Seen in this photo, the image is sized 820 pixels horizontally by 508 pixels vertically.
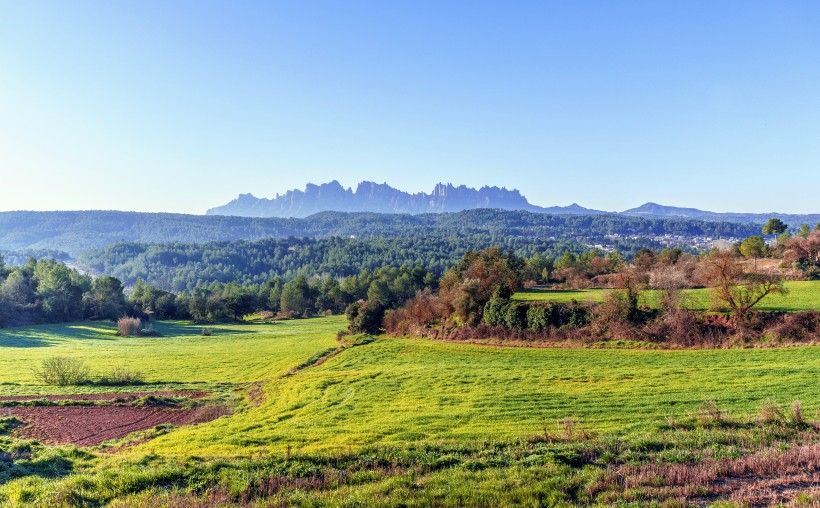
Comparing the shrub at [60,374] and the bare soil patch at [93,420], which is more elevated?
the bare soil patch at [93,420]

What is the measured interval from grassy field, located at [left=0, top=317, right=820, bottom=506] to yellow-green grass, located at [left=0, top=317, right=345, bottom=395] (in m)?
0.45

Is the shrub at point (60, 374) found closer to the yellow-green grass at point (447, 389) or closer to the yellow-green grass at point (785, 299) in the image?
the yellow-green grass at point (447, 389)

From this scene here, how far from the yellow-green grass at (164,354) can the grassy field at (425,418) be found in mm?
448

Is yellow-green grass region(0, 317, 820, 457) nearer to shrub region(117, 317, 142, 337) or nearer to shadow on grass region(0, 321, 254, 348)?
shadow on grass region(0, 321, 254, 348)

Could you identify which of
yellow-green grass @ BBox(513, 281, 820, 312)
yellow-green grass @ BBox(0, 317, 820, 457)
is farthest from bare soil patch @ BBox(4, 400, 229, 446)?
yellow-green grass @ BBox(513, 281, 820, 312)

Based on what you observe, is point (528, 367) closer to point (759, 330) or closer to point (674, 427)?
point (674, 427)

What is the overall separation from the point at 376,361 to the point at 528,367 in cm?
1353

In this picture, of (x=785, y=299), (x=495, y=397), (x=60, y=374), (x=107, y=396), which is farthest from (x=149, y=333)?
(x=785, y=299)

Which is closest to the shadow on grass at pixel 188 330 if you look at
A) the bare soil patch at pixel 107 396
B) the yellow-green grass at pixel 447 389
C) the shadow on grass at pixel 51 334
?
the shadow on grass at pixel 51 334

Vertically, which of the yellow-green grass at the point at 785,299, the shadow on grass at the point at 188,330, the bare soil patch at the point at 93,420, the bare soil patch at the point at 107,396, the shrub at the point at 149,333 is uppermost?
the yellow-green grass at the point at 785,299

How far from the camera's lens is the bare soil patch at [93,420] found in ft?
67.7

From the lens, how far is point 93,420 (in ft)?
77.6

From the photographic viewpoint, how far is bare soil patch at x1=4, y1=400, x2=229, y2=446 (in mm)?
20641

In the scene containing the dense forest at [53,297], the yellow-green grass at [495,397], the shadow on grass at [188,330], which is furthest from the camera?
the dense forest at [53,297]
